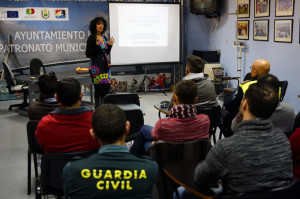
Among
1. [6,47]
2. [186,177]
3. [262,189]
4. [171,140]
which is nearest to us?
[262,189]

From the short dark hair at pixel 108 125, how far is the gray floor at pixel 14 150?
1931mm

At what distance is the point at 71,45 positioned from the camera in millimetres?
7676

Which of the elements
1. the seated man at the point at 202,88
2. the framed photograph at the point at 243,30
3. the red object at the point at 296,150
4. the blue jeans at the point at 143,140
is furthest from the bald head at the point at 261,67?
the framed photograph at the point at 243,30

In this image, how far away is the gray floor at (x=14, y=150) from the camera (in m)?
3.24

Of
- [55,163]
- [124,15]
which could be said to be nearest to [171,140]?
[55,163]

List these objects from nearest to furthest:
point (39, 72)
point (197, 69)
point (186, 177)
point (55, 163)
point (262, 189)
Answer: point (262, 189) → point (186, 177) → point (55, 163) → point (197, 69) → point (39, 72)

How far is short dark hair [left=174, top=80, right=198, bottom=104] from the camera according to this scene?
2467mm

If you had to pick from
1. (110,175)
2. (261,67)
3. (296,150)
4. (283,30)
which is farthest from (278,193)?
(283,30)

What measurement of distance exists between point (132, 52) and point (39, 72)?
213cm

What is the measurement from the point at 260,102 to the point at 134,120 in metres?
1.80

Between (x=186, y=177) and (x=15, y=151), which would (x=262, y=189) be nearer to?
(x=186, y=177)

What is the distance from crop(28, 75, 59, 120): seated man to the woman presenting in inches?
72.2

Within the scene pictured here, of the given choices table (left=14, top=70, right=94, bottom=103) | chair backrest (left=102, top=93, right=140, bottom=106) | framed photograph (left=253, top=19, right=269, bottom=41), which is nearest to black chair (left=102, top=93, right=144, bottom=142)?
chair backrest (left=102, top=93, right=140, bottom=106)

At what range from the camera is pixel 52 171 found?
204 cm
